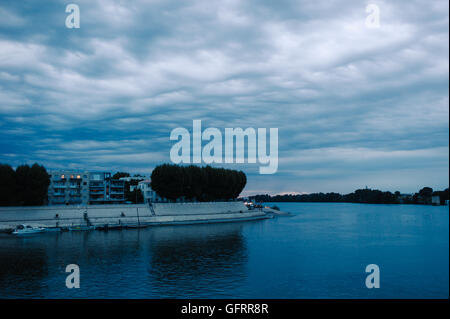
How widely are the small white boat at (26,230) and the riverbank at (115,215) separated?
2590 millimetres

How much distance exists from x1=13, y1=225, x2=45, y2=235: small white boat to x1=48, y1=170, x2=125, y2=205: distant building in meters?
35.0

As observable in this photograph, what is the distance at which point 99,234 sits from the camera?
71438 mm

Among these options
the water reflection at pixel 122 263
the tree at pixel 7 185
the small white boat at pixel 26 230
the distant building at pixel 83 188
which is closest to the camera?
the water reflection at pixel 122 263

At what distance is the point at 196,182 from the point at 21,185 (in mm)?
43197

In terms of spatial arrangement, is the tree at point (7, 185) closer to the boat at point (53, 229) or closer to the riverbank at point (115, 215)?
the riverbank at point (115, 215)

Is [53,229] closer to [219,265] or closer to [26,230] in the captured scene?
[26,230]

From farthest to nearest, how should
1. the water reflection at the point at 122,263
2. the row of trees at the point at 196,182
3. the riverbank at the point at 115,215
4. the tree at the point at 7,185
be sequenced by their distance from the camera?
the row of trees at the point at 196,182
the tree at the point at 7,185
the riverbank at the point at 115,215
the water reflection at the point at 122,263

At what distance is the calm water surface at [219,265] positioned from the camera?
32625 millimetres

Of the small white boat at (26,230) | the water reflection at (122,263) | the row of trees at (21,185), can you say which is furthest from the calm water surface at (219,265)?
the row of trees at (21,185)

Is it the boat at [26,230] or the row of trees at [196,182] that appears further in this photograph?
the row of trees at [196,182]

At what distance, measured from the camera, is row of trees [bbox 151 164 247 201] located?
98438 mm

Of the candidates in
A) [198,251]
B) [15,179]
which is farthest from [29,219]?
[198,251]

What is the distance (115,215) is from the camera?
8550 centimetres
